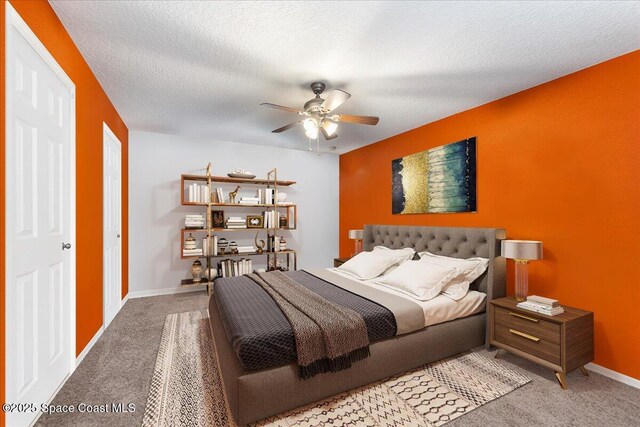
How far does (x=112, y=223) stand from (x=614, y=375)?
511 cm

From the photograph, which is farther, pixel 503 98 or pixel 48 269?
pixel 503 98

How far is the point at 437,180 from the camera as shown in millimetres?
3680

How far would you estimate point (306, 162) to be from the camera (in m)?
5.55

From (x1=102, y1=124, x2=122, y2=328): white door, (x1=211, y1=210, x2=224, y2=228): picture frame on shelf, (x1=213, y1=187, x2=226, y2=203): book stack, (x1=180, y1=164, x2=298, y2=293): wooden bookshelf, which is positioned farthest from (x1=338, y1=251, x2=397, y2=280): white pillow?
(x1=102, y1=124, x2=122, y2=328): white door

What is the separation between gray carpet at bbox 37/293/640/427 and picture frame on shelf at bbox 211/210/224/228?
2.12 meters

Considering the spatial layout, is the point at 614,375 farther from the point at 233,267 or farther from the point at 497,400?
the point at 233,267

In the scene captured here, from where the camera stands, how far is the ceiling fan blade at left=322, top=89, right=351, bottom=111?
2.29 metres

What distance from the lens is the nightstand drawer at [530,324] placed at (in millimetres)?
2123

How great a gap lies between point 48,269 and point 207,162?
10.4 feet

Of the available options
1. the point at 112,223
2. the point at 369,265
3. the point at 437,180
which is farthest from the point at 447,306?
the point at 112,223

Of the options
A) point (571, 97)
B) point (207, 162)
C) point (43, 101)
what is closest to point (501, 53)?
point (571, 97)

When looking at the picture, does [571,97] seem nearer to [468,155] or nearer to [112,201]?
[468,155]

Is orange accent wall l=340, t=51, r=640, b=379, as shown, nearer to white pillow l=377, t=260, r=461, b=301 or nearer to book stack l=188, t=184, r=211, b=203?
white pillow l=377, t=260, r=461, b=301

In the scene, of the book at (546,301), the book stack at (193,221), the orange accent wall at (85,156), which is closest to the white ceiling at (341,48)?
the orange accent wall at (85,156)
